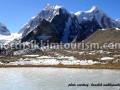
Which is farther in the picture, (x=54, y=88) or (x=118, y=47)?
(x=118, y=47)

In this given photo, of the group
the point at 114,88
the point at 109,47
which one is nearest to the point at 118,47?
the point at 109,47

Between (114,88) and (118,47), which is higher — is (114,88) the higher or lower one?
the lower one

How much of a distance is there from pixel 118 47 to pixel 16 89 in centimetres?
16470

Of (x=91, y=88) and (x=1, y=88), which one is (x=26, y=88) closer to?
(x=1, y=88)

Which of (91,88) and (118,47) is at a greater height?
(118,47)

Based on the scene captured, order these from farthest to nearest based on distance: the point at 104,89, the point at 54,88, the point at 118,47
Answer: the point at 118,47 → the point at 54,88 → the point at 104,89

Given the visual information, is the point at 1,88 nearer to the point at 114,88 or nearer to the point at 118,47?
the point at 114,88

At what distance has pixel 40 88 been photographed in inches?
1476

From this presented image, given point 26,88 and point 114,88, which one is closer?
point 114,88

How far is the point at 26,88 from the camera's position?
3772cm

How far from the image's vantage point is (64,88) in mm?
36812

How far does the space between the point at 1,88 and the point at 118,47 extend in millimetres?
164321

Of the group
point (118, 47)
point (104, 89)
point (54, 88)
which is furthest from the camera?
point (118, 47)

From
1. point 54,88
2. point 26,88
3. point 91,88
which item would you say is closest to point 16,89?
point 26,88
